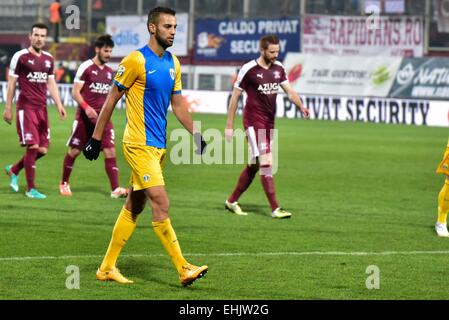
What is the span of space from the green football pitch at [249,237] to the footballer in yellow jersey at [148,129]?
1.11 feet

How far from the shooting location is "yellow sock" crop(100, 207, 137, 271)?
9.26 meters

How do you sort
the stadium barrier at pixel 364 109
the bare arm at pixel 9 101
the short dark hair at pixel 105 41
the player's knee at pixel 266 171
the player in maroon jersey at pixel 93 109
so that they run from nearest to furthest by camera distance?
the player's knee at pixel 266 171 < the bare arm at pixel 9 101 < the short dark hair at pixel 105 41 < the player in maroon jersey at pixel 93 109 < the stadium barrier at pixel 364 109

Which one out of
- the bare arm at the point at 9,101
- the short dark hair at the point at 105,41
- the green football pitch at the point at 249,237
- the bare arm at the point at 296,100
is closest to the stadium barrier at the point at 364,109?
the green football pitch at the point at 249,237

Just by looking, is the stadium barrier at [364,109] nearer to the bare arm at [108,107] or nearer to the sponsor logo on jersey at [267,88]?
the sponsor logo on jersey at [267,88]

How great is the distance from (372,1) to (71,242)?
3825 cm

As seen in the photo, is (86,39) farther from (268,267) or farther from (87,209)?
(268,267)

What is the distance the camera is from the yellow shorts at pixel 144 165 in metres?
9.10

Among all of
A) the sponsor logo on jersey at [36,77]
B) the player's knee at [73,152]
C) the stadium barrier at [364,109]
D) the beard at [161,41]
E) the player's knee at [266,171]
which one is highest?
the beard at [161,41]

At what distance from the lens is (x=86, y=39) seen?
56.2 metres

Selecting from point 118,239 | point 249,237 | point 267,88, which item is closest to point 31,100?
point 267,88

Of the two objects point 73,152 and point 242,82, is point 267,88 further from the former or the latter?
point 73,152

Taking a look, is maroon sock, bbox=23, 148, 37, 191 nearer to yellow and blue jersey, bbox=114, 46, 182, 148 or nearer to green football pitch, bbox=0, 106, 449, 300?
green football pitch, bbox=0, 106, 449, 300

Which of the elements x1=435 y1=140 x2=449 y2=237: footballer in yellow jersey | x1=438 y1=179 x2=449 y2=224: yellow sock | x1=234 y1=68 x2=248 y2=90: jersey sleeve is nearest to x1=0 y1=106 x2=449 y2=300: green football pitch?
x1=435 y1=140 x2=449 y2=237: footballer in yellow jersey
